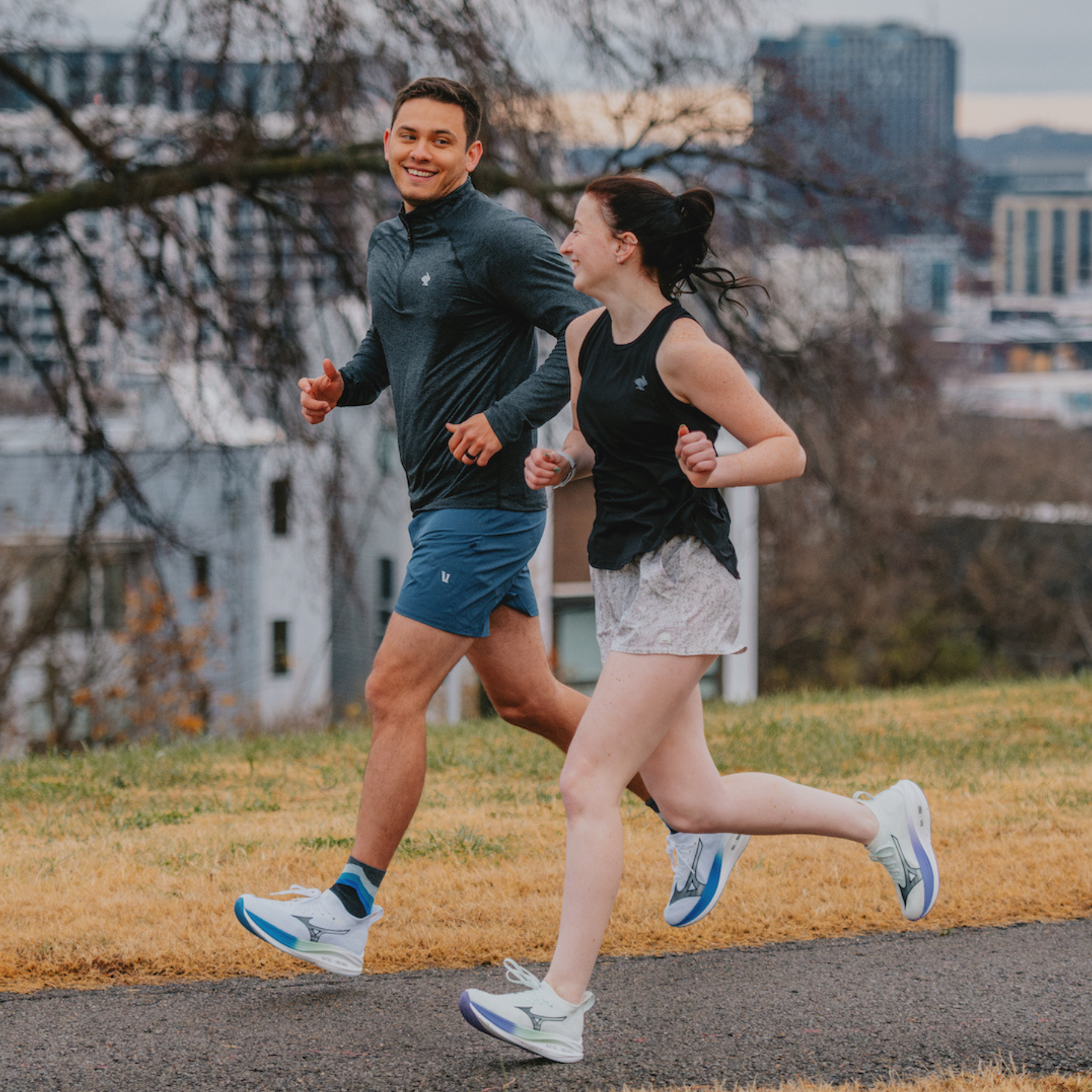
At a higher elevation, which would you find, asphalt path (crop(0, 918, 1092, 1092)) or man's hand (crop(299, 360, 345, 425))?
man's hand (crop(299, 360, 345, 425))

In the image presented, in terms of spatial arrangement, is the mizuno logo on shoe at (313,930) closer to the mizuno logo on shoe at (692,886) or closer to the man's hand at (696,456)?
the mizuno logo on shoe at (692,886)

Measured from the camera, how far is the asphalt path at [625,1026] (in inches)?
123

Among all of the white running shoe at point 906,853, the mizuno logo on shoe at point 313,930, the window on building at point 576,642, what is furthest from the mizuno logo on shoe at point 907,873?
the window on building at point 576,642

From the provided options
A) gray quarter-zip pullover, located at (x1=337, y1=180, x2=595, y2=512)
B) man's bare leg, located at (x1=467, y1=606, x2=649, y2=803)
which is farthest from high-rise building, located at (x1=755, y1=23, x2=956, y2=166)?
man's bare leg, located at (x1=467, y1=606, x2=649, y2=803)

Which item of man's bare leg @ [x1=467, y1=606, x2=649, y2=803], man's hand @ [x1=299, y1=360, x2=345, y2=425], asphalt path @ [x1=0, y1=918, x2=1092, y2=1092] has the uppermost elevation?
man's hand @ [x1=299, y1=360, x2=345, y2=425]

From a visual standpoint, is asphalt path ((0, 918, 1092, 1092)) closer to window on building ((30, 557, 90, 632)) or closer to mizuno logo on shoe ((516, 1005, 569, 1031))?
mizuno logo on shoe ((516, 1005, 569, 1031))

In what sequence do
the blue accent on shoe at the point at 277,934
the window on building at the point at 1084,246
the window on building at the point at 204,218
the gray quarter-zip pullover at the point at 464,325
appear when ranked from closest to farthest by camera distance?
1. the blue accent on shoe at the point at 277,934
2. the gray quarter-zip pullover at the point at 464,325
3. the window on building at the point at 204,218
4. the window on building at the point at 1084,246

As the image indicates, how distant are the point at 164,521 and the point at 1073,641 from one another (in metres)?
33.2

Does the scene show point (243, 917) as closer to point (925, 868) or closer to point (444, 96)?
point (925, 868)

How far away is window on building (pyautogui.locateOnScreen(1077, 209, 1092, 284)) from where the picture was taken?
8144cm

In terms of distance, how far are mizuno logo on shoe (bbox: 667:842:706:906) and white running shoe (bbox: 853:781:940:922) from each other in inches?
17.5

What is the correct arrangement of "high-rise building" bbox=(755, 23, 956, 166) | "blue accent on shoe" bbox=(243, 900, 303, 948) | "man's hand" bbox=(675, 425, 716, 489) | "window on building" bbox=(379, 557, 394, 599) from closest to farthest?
1. "man's hand" bbox=(675, 425, 716, 489)
2. "blue accent on shoe" bbox=(243, 900, 303, 948)
3. "high-rise building" bbox=(755, 23, 956, 166)
4. "window on building" bbox=(379, 557, 394, 599)

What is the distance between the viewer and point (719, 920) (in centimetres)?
419

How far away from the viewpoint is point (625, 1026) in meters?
3.40
